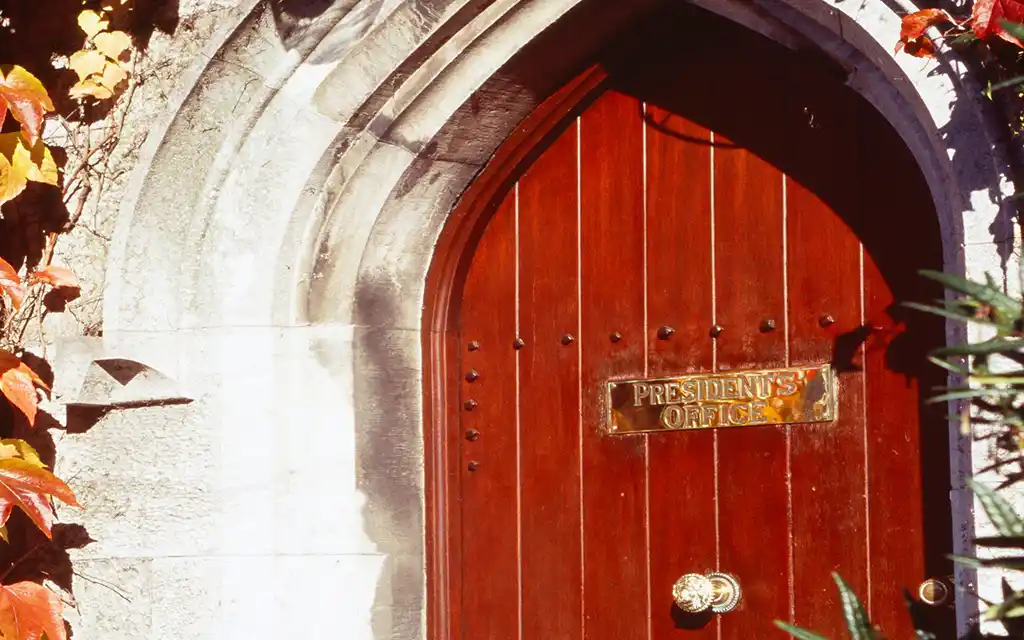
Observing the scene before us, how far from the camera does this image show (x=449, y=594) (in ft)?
10.5

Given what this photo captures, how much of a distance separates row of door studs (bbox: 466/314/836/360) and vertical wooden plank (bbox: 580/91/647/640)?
3 cm

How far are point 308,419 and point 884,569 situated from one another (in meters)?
1.24

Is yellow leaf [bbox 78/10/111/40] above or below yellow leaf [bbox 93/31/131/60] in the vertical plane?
above

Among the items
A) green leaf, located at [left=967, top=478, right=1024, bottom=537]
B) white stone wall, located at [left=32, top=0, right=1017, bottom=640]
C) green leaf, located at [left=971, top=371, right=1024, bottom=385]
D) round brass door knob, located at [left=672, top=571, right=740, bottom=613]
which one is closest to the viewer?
green leaf, located at [left=967, top=478, right=1024, bottom=537]

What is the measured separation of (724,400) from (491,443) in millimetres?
567

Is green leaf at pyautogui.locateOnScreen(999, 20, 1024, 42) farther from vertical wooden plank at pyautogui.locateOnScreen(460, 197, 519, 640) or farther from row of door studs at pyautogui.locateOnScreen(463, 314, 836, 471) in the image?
vertical wooden plank at pyautogui.locateOnScreen(460, 197, 519, 640)

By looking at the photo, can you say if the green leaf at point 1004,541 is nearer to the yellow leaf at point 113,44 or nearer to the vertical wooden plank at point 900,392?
the vertical wooden plank at point 900,392

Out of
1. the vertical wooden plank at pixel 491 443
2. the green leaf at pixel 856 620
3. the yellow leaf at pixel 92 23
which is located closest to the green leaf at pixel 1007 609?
the green leaf at pixel 856 620

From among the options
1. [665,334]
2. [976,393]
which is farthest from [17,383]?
[976,393]

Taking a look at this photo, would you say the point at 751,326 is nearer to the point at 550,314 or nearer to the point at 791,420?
the point at 791,420

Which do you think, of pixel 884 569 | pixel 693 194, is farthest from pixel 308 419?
pixel 884 569

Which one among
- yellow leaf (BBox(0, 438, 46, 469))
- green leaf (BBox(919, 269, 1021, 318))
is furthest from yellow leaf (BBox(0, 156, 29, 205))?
green leaf (BBox(919, 269, 1021, 318))

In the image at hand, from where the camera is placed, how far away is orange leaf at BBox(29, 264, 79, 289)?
10.3ft

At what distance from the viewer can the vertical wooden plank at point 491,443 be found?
3180mm
